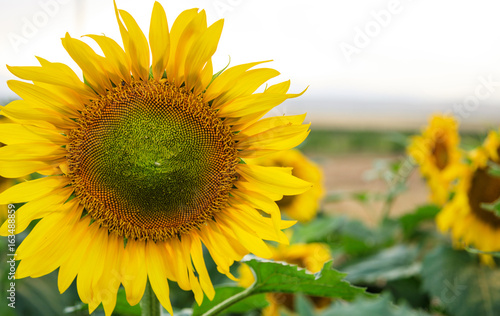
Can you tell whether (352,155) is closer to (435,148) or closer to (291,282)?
(435,148)

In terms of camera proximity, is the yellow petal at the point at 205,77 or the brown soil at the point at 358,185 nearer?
the yellow petal at the point at 205,77

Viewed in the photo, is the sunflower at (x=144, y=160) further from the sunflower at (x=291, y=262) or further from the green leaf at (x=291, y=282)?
the sunflower at (x=291, y=262)

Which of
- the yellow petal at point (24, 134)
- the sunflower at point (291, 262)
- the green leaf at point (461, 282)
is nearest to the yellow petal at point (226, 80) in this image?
the yellow petal at point (24, 134)

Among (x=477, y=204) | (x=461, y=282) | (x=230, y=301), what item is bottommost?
(x=461, y=282)

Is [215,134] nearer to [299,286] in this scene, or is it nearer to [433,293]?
[299,286]

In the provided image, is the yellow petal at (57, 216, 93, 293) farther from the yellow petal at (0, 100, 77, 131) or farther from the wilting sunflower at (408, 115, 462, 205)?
the wilting sunflower at (408, 115, 462, 205)

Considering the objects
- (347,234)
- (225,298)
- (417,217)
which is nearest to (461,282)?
(417,217)
